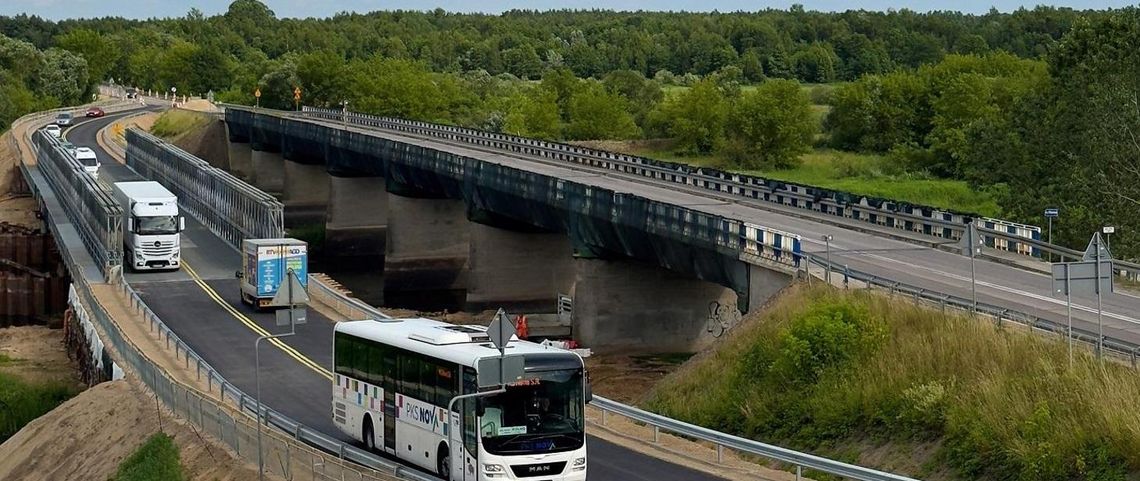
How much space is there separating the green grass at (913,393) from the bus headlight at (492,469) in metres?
9.23

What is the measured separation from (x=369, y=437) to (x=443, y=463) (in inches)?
165

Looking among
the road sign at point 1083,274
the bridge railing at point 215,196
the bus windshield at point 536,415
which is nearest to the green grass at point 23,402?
the bridge railing at point 215,196

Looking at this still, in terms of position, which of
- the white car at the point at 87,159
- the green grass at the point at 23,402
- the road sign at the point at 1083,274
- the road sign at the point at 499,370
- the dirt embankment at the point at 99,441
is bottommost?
the green grass at the point at 23,402

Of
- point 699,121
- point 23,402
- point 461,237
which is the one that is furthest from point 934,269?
point 699,121

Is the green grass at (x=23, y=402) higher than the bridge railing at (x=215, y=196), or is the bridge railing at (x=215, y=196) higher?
the bridge railing at (x=215, y=196)

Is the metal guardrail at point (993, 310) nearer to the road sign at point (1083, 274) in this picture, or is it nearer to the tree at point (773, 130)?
the road sign at point (1083, 274)

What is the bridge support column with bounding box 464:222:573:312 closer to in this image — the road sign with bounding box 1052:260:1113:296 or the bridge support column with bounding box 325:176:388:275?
the bridge support column with bounding box 325:176:388:275

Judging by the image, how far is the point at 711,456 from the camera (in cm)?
3425

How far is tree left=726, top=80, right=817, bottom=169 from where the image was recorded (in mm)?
143250

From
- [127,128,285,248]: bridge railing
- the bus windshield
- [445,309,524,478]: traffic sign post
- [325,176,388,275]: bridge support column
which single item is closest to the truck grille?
[127,128,285,248]: bridge railing

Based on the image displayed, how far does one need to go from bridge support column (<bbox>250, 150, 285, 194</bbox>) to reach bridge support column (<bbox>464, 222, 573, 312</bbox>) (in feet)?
227

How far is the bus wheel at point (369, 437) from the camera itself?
33.7m

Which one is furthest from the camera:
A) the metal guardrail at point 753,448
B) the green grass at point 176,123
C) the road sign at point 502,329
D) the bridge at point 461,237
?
the green grass at point 176,123

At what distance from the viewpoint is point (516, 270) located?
8262 cm
